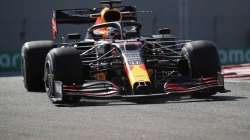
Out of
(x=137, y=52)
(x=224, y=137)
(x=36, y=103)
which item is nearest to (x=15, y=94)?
(x=36, y=103)

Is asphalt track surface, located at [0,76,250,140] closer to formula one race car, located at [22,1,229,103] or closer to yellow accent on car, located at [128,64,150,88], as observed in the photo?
formula one race car, located at [22,1,229,103]

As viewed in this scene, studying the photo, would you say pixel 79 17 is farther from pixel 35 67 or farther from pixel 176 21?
pixel 176 21

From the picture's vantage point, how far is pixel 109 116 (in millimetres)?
10484

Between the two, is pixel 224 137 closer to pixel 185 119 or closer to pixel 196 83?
pixel 185 119

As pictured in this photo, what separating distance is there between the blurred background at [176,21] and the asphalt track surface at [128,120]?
1478cm

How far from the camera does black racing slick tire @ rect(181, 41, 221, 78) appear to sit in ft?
42.4

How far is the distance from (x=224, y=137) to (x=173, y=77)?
457 cm

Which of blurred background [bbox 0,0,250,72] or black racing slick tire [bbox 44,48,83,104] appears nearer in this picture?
black racing slick tire [bbox 44,48,83,104]

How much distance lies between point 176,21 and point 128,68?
56.9 ft

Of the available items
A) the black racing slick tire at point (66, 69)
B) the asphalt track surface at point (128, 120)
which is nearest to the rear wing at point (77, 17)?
the asphalt track surface at point (128, 120)

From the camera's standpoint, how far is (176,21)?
2958 cm

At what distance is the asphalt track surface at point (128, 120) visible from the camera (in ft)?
28.6

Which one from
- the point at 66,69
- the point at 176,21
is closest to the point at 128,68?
the point at 66,69

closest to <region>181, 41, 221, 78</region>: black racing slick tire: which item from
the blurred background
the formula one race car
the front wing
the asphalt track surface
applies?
the formula one race car
